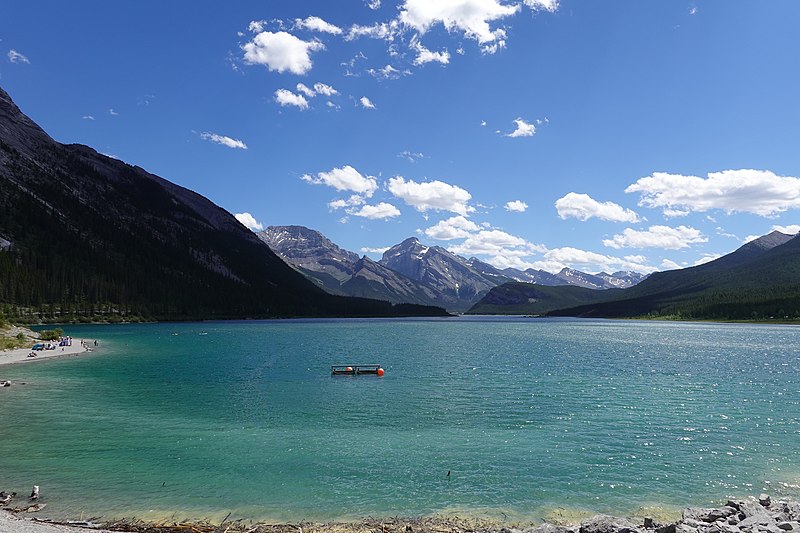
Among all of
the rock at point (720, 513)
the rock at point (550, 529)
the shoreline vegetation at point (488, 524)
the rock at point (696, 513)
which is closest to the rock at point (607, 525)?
the shoreline vegetation at point (488, 524)

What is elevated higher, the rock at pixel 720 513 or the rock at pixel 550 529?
the rock at pixel 720 513

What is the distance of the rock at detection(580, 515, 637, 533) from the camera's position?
819 inches

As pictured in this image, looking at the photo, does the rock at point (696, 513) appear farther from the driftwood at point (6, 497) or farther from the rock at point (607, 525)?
the driftwood at point (6, 497)

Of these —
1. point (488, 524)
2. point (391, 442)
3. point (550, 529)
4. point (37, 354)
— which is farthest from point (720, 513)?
point (37, 354)

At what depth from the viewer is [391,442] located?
37375 millimetres

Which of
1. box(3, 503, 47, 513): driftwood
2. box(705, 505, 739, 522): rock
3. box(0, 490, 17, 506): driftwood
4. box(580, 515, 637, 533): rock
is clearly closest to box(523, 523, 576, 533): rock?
box(580, 515, 637, 533): rock

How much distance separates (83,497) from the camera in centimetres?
2622

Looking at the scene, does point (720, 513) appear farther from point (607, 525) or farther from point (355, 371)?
point (355, 371)

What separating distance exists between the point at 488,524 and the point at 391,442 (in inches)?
579

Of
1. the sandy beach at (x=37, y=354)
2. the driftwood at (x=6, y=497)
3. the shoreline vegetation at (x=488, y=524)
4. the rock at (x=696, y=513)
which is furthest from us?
the sandy beach at (x=37, y=354)

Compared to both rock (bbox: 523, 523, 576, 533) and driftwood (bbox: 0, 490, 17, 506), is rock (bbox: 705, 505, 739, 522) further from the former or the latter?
driftwood (bbox: 0, 490, 17, 506)

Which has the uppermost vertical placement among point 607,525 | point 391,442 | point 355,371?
point 607,525

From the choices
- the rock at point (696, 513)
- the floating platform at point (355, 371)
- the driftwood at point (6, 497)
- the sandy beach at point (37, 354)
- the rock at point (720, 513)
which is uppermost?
the sandy beach at point (37, 354)

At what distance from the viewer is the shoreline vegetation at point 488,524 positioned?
2102 cm
